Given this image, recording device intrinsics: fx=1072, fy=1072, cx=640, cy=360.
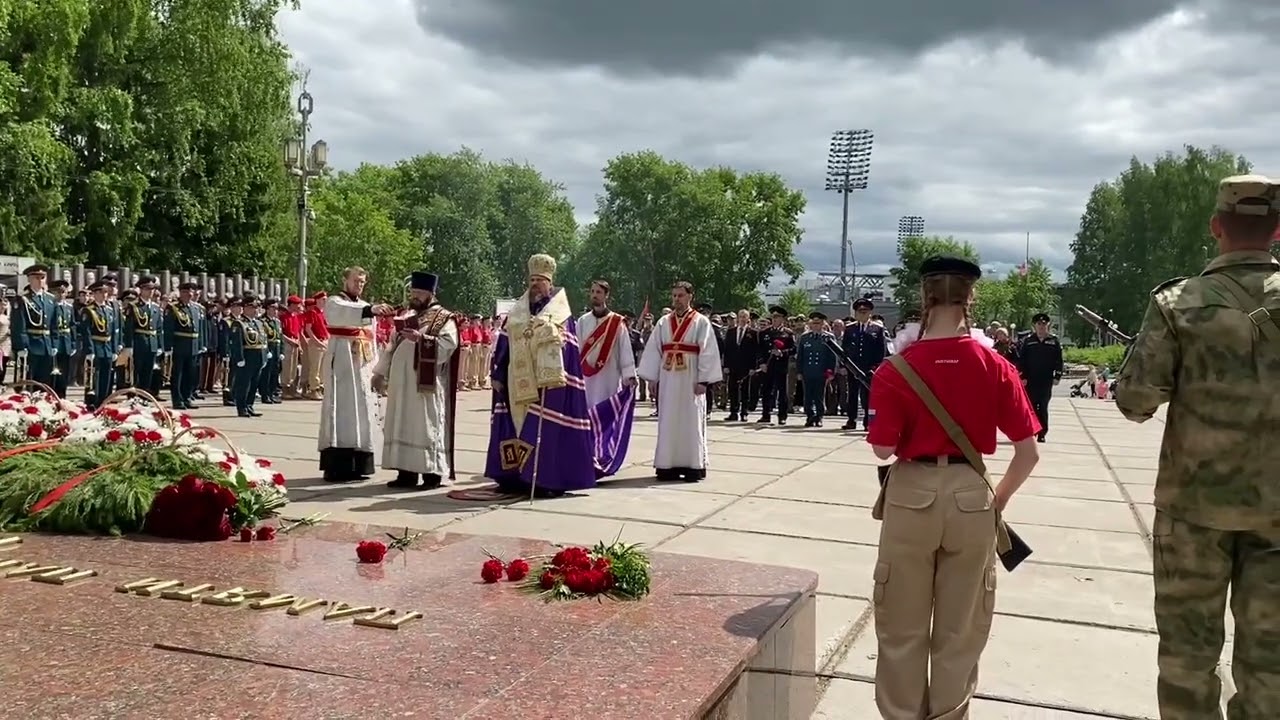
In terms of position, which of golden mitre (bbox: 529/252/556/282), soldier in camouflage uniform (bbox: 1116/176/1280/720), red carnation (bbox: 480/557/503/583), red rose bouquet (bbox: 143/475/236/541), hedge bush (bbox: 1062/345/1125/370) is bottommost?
red carnation (bbox: 480/557/503/583)

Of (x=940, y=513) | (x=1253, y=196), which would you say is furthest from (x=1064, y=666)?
(x=1253, y=196)

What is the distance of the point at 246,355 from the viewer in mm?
16734

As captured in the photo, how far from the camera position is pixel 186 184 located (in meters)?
34.4

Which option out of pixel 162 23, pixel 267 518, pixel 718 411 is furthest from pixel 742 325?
pixel 162 23

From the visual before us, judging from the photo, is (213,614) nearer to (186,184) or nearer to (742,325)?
(742,325)

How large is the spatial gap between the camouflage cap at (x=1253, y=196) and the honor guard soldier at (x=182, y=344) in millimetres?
15975


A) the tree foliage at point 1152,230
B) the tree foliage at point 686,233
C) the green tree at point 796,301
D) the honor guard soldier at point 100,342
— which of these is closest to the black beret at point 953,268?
the honor guard soldier at point 100,342

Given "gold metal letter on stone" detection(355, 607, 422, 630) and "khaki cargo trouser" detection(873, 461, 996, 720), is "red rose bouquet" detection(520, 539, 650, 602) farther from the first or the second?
"khaki cargo trouser" detection(873, 461, 996, 720)

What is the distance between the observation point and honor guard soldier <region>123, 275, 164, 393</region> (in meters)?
16.5

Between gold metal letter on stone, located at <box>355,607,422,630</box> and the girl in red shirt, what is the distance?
1661 millimetres

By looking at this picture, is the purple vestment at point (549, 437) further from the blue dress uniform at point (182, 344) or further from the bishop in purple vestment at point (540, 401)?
the blue dress uniform at point (182, 344)

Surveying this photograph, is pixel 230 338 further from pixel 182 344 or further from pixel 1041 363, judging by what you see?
pixel 1041 363

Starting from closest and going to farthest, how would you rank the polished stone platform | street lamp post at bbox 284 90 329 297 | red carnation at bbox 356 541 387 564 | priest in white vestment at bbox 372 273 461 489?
the polished stone platform → red carnation at bbox 356 541 387 564 → priest in white vestment at bbox 372 273 461 489 → street lamp post at bbox 284 90 329 297

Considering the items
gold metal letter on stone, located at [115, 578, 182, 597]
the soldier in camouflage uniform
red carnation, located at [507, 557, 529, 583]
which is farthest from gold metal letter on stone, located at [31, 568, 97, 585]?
the soldier in camouflage uniform
